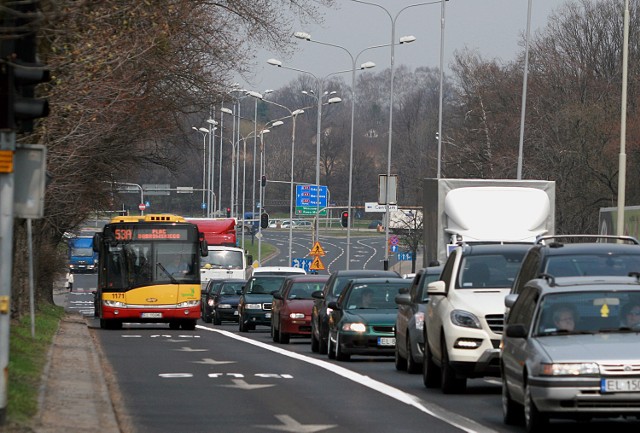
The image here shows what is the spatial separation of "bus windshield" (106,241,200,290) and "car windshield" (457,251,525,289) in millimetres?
21949

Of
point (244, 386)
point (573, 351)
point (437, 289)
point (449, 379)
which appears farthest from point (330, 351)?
point (573, 351)

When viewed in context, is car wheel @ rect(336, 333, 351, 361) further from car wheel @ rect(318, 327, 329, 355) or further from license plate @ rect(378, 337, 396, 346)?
car wheel @ rect(318, 327, 329, 355)

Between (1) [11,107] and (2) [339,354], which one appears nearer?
(1) [11,107]

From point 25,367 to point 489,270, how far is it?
594 cm

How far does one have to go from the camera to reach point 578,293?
13867 mm

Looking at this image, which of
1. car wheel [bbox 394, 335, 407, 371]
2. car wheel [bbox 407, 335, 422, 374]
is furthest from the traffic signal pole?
car wheel [bbox 394, 335, 407, 371]

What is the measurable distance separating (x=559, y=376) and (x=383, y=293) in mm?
13490

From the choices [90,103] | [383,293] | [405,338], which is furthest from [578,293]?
[90,103]

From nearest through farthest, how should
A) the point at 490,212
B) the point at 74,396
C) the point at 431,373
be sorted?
the point at 74,396, the point at 431,373, the point at 490,212

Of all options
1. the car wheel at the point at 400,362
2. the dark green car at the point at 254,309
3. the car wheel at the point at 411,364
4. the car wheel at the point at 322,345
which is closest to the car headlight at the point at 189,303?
the dark green car at the point at 254,309

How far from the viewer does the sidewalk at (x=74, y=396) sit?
533 inches

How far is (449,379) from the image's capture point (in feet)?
58.9

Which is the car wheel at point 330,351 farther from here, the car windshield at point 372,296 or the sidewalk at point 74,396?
the sidewalk at point 74,396

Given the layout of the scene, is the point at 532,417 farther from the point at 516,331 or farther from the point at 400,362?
the point at 400,362
